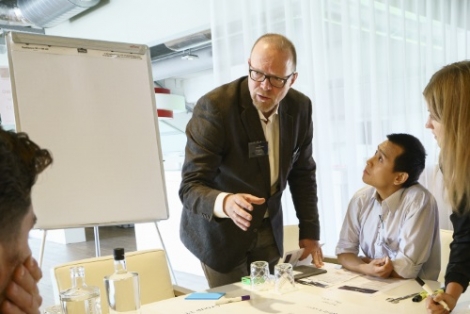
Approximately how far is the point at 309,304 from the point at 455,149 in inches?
26.5

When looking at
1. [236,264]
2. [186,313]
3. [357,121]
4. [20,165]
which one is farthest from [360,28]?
[20,165]

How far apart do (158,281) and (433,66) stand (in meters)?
2.80

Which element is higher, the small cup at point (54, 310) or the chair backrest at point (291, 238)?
the small cup at point (54, 310)

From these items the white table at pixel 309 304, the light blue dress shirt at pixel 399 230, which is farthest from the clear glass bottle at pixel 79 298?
the light blue dress shirt at pixel 399 230

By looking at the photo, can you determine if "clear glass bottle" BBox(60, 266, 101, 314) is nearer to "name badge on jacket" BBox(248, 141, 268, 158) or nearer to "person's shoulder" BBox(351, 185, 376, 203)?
"name badge on jacket" BBox(248, 141, 268, 158)

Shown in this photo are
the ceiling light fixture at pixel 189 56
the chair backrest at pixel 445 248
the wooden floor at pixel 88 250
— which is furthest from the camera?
the ceiling light fixture at pixel 189 56

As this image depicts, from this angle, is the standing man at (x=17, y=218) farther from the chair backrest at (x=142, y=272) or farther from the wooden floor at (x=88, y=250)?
the wooden floor at (x=88, y=250)

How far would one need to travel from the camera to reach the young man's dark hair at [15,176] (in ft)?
2.23

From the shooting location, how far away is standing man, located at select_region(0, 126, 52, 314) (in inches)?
27.1

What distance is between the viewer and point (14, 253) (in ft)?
2.41

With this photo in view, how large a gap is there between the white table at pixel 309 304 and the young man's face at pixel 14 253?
0.72 metres

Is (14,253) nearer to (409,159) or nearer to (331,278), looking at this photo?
(331,278)

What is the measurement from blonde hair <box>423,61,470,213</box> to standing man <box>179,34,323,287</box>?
0.61 m

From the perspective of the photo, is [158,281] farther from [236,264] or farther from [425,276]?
[425,276]
